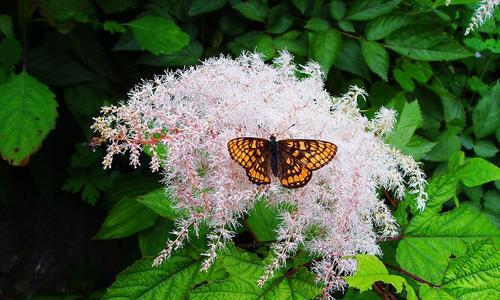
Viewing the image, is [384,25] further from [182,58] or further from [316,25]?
[182,58]

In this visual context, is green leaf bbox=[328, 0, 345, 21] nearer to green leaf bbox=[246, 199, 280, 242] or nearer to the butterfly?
green leaf bbox=[246, 199, 280, 242]

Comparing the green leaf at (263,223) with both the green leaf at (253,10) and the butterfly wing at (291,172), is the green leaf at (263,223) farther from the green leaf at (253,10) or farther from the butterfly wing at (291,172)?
the green leaf at (253,10)

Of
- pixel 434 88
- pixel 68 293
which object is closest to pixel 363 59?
pixel 434 88

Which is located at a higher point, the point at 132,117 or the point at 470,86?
the point at 132,117

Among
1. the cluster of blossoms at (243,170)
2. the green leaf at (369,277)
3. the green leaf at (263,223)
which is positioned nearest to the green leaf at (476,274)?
the green leaf at (369,277)

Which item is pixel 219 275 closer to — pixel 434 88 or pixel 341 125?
pixel 341 125

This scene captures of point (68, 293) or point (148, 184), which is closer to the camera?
point (148, 184)
